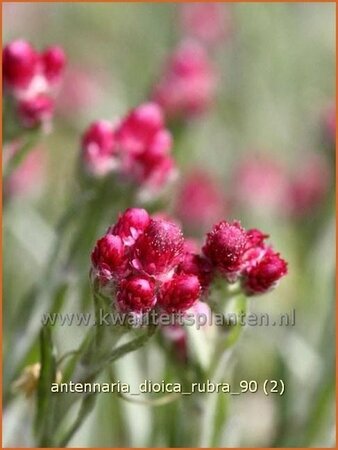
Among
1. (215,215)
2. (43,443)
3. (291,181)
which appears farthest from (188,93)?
(43,443)

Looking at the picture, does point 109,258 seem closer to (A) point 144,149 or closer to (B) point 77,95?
(A) point 144,149

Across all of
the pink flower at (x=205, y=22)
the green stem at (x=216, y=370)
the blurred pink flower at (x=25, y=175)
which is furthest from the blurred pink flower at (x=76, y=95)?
the green stem at (x=216, y=370)

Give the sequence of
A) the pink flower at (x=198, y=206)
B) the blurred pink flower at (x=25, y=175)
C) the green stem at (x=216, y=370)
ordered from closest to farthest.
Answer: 1. the green stem at (x=216, y=370)
2. the blurred pink flower at (x=25, y=175)
3. the pink flower at (x=198, y=206)

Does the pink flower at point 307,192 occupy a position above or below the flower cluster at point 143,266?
above

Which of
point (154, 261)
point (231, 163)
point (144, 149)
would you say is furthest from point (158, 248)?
point (231, 163)

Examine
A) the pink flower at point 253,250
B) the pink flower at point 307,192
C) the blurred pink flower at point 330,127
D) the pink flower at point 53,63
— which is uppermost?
the pink flower at point 307,192

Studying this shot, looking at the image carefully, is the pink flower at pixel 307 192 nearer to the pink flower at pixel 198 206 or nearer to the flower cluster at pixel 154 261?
the pink flower at pixel 198 206

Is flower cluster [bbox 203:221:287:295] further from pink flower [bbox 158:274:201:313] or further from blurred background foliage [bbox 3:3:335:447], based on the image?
blurred background foliage [bbox 3:3:335:447]
